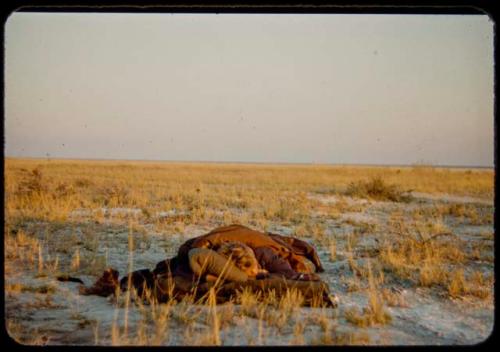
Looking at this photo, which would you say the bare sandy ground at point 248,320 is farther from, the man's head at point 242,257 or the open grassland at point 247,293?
the man's head at point 242,257

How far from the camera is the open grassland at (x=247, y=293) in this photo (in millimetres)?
4492

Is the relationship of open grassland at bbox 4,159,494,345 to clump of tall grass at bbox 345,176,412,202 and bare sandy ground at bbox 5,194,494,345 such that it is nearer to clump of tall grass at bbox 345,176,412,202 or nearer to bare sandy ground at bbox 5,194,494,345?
bare sandy ground at bbox 5,194,494,345

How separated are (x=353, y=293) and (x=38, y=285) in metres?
3.68

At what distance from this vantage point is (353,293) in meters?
5.84

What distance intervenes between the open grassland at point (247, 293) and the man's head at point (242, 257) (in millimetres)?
558

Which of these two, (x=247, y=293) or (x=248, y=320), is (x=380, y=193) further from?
(x=248, y=320)

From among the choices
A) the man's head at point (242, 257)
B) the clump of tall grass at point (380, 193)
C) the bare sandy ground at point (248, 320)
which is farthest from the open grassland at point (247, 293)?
the clump of tall grass at point (380, 193)

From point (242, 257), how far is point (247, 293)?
2.12 feet

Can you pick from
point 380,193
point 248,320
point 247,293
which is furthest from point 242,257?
point 380,193

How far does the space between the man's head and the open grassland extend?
0.56 metres
